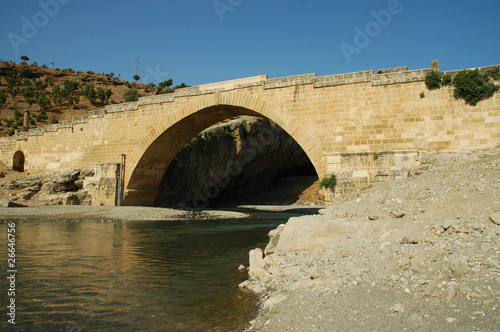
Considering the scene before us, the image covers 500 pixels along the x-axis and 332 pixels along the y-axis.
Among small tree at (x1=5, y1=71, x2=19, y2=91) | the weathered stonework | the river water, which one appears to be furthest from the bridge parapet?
small tree at (x1=5, y1=71, x2=19, y2=91)

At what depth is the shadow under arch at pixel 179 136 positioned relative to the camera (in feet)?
49.8

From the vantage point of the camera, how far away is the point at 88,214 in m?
18.1

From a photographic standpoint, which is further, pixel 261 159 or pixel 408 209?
pixel 261 159

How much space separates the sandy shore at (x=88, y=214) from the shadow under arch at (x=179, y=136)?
2.28 metres

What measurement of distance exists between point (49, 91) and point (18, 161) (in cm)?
2800

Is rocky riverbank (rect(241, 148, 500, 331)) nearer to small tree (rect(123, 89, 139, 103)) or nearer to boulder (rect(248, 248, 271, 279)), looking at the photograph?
boulder (rect(248, 248, 271, 279))

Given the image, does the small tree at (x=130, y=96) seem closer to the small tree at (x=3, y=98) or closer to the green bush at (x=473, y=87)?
the small tree at (x=3, y=98)

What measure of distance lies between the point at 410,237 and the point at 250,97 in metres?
12.2

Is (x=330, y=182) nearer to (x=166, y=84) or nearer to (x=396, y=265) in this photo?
(x=396, y=265)

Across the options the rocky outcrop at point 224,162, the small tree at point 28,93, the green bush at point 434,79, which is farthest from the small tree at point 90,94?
the green bush at point 434,79

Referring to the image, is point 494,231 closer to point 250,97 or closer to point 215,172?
Answer: point 250,97

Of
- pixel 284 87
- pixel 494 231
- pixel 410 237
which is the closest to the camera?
pixel 494 231

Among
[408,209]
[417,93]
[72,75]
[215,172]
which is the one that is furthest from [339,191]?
[72,75]

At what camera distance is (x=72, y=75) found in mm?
56312
